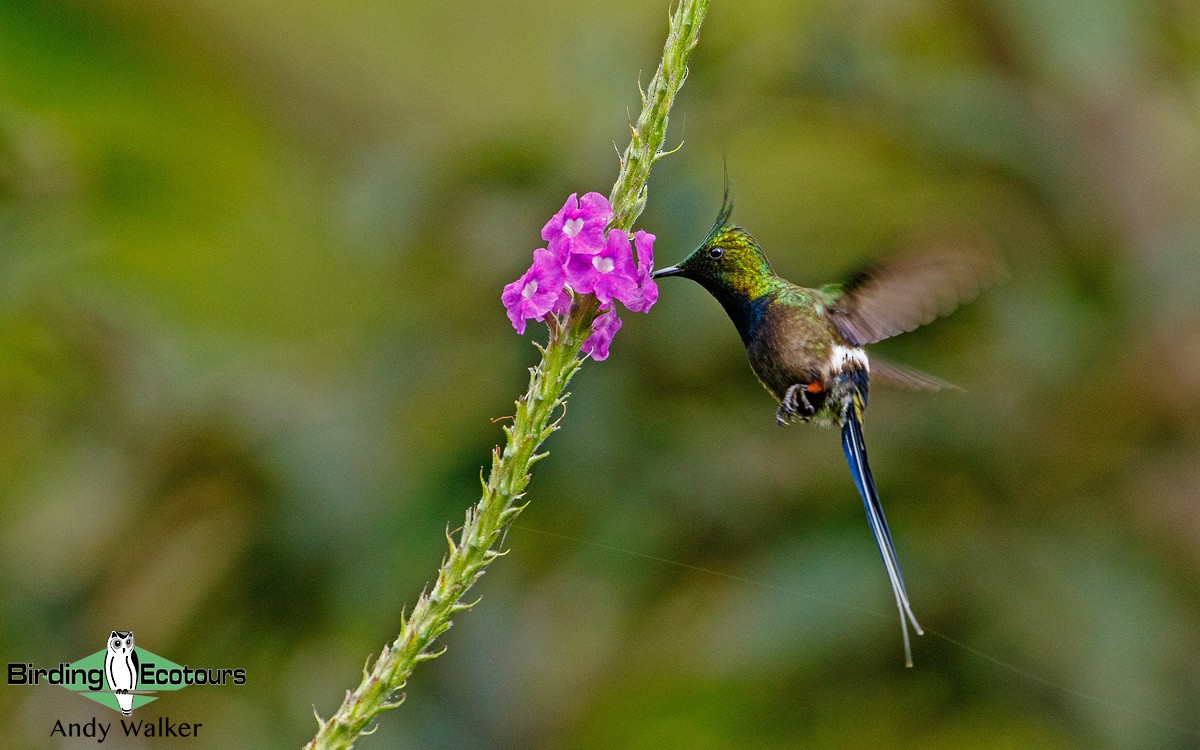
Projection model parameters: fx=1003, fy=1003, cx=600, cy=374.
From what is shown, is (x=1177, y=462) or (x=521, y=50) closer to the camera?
(x=1177, y=462)

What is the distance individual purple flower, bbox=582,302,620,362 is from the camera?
130 cm

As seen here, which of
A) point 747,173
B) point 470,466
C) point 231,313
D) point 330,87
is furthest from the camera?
point 330,87

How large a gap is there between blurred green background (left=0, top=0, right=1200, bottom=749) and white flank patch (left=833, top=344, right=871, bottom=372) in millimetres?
455

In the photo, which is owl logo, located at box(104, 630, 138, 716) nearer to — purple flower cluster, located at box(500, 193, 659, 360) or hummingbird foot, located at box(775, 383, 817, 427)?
purple flower cluster, located at box(500, 193, 659, 360)

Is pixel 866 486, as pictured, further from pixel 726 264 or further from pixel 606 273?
pixel 606 273

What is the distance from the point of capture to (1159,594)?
8.32 ft

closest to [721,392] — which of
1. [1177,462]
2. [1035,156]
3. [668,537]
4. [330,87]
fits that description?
[668,537]

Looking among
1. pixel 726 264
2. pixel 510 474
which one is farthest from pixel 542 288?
pixel 726 264

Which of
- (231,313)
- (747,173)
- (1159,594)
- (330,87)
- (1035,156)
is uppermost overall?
(330,87)

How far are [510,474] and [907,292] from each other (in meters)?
0.95

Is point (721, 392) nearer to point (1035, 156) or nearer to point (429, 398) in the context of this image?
point (429, 398)

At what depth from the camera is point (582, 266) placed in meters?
1.24

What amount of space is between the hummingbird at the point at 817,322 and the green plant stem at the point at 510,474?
0.64 meters

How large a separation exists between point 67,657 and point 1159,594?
287cm
